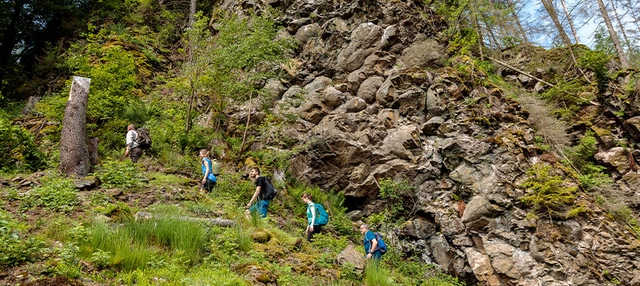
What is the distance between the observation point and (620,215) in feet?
37.4

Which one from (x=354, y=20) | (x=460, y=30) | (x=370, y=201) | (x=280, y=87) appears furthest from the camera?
(x=460, y=30)

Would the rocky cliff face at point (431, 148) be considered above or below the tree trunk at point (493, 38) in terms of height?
below

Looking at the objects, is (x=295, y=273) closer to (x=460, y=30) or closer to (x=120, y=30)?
(x=460, y=30)

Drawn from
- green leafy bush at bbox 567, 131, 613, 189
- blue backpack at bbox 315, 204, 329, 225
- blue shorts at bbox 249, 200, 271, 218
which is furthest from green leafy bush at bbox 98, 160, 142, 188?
green leafy bush at bbox 567, 131, 613, 189

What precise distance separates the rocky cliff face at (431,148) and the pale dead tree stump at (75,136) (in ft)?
19.6

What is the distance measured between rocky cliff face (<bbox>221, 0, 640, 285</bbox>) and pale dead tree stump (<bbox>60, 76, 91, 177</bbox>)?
236 inches

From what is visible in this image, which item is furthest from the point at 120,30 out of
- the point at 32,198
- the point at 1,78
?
the point at 32,198

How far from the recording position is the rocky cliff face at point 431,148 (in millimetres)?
9852

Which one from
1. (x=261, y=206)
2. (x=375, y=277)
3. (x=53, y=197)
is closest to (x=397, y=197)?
(x=261, y=206)

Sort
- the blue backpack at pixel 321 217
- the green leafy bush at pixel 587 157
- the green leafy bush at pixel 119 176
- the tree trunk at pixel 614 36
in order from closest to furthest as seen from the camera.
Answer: the green leafy bush at pixel 119 176
the blue backpack at pixel 321 217
the green leafy bush at pixel 587 157
the tree trunk at pixel 614 36

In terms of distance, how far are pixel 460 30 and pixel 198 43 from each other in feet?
42.3

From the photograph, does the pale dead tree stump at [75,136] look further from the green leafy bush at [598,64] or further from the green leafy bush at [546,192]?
the green leafy bush at [598,64]

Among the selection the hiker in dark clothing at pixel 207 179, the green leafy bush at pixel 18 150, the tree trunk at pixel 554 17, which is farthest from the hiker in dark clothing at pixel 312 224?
the tree trunk at pixel 554 17

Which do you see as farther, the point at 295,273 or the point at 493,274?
the point at 493,274
